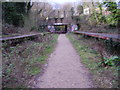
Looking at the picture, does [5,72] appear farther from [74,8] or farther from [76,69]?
[74,8]

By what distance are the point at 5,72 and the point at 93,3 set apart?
2088 centimetres

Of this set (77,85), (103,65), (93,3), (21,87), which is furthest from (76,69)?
(93,3)

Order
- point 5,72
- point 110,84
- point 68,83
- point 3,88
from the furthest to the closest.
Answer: point 5,72, point 68,83, point 110,84, point 3,88

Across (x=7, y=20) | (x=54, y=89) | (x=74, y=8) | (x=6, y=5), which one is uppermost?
(x=74, y=8)

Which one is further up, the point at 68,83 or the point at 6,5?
the point at 6,5

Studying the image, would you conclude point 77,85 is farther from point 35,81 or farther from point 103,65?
point 103,65

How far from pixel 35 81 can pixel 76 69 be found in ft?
5.58

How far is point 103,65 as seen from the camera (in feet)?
14.7

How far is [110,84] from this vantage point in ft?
10.3

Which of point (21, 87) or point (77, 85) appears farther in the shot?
point (77, 85)

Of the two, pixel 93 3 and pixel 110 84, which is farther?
pixel 93 3

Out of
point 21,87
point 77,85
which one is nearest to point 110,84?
point 77,85

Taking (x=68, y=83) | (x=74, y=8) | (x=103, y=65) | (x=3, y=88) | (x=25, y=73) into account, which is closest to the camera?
(x=3, y=88)

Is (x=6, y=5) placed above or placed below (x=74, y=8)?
below
